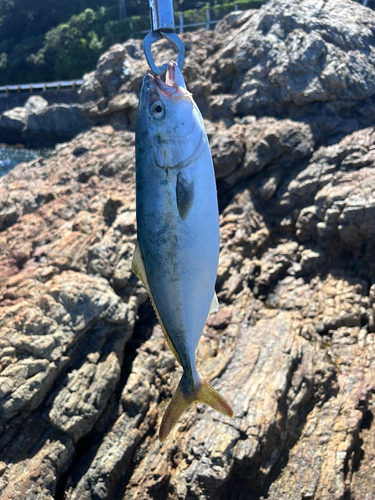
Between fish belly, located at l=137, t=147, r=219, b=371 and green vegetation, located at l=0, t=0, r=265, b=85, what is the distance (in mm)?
28250

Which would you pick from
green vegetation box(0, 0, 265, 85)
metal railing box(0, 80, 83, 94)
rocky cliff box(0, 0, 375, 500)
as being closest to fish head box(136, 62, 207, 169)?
rocky cliff box(0, 0, 375, 500)

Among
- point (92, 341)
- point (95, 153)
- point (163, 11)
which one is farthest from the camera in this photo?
point (95, 153)

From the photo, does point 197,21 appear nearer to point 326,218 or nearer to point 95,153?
point 95,153

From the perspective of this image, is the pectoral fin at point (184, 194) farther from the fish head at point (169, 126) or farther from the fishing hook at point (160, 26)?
the fishing hook at point (160, 26)

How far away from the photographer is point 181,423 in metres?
4.85

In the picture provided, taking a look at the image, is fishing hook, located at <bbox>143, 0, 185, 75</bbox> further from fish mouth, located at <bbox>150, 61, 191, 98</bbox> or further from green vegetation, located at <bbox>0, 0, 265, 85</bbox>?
green vegetation, located at <bbox>0, 0, 265, 85</bbox>

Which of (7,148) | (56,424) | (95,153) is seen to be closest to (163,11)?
(56,424)

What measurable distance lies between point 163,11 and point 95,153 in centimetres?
749

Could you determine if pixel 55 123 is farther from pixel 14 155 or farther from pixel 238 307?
pixel 238 307

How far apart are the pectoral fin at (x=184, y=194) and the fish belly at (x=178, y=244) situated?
0.07ft

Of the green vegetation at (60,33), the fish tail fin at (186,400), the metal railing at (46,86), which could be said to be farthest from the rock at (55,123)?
the fish tail fin at (186,400)

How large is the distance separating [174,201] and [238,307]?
179 inches

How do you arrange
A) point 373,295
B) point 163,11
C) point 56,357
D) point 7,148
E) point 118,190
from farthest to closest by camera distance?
point 7,148
point 118,190
point 373,295
point 56,357
point 163,11

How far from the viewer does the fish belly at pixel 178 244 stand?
7.11 ft
